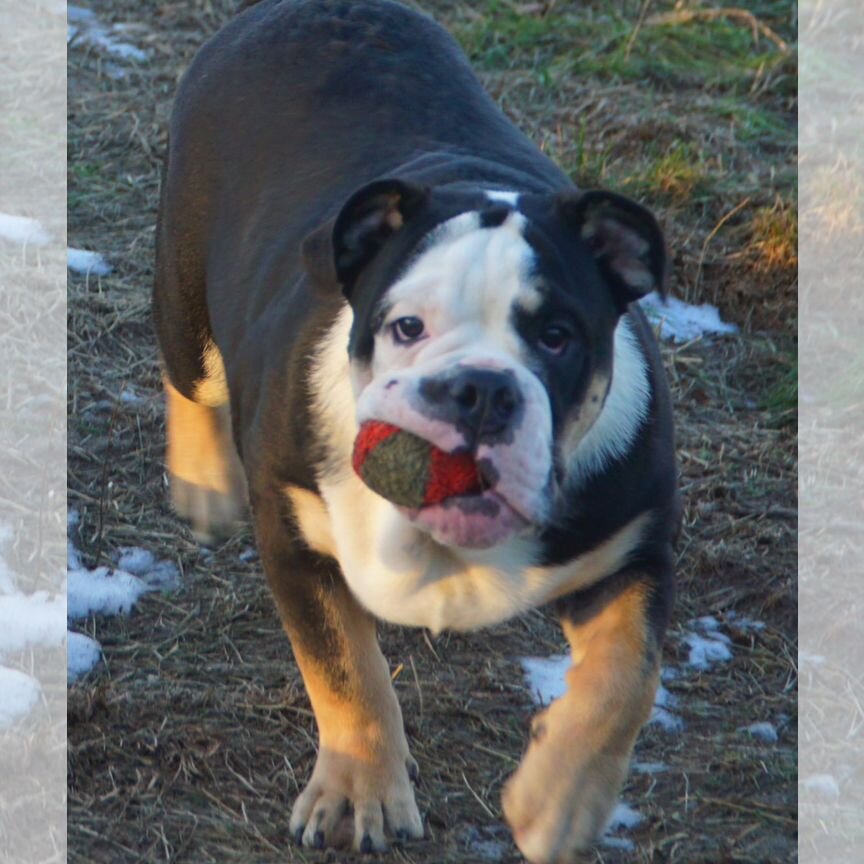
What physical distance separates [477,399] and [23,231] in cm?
367

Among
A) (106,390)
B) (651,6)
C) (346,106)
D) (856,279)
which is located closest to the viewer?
(346,106)

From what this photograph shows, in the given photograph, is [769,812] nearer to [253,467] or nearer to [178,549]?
[253,467]

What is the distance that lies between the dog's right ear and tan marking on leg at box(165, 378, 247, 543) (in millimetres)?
1583

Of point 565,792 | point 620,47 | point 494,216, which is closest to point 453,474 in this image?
point 494,216

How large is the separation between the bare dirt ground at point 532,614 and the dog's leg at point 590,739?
12.9 inches

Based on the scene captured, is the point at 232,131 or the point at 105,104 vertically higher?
the point at 232,131

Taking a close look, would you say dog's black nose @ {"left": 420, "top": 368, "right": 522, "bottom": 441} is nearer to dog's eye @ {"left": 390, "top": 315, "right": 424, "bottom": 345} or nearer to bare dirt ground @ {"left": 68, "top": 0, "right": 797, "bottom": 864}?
dog's eye @ {"left": 390, "top": 315, "right": 424, "bottom": 345}

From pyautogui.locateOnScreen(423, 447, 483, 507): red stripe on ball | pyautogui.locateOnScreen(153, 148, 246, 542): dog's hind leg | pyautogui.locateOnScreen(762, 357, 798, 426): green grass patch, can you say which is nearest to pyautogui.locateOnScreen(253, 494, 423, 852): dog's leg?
pyautogui.locateOnScreen(423, 447, 483, 507): red stripe on ball

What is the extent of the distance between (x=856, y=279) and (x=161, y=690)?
128 inches

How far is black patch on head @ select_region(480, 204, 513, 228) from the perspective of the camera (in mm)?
3244

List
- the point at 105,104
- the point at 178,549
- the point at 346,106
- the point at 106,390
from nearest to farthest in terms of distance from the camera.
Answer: the point at 346,106, the point at 178,549, the point at 106,390, the point at 105,104

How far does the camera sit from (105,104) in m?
7.27

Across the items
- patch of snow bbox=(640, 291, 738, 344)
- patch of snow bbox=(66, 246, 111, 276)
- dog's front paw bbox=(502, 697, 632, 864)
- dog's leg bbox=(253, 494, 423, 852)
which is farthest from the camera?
patch of snow bbox=(66, 246, 111, 276)

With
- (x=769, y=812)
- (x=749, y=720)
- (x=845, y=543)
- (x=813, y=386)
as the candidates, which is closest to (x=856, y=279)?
(x=813, y=386)
